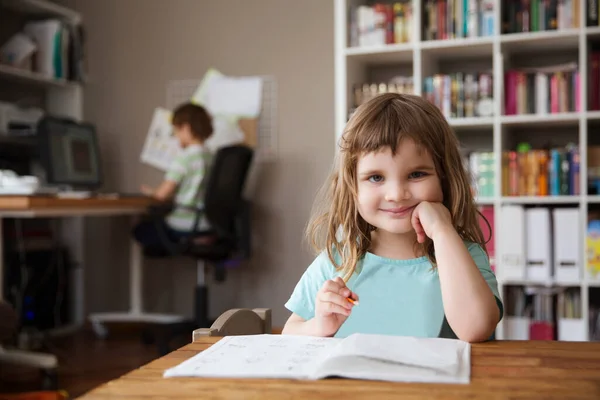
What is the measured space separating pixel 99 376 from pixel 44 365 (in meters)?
0.27

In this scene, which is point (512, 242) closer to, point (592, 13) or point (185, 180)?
point (592, 13)

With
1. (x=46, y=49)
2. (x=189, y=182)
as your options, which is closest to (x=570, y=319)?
(x=189, y=182)

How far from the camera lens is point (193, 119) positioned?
147 inches

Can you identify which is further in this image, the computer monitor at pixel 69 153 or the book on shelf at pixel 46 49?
the book on shelf at pixel 46 49

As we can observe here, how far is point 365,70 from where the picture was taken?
3.71m

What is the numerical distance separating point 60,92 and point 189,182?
121 centimetres

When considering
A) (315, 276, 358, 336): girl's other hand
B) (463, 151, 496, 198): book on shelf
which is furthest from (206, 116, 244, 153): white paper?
(315, 276, 358, 336): girl's other hand

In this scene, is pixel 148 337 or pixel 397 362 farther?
pixel 148 337

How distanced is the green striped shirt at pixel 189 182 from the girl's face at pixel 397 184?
260cm

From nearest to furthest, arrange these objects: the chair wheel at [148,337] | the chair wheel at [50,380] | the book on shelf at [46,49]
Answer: the chair wheel at [50,380] < the chair wheel at [148,337] < the book on shelf at [46,49]

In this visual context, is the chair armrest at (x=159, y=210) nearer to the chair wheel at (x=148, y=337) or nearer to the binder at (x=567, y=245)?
the chair wheel at (x=148, y=337)

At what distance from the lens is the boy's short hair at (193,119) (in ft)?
12.3

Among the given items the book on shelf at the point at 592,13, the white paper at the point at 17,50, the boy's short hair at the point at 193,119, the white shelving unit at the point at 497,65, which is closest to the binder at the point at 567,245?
the white shelving unit at the point at 497,65

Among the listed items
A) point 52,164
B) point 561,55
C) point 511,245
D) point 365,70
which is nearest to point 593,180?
point 511,245
